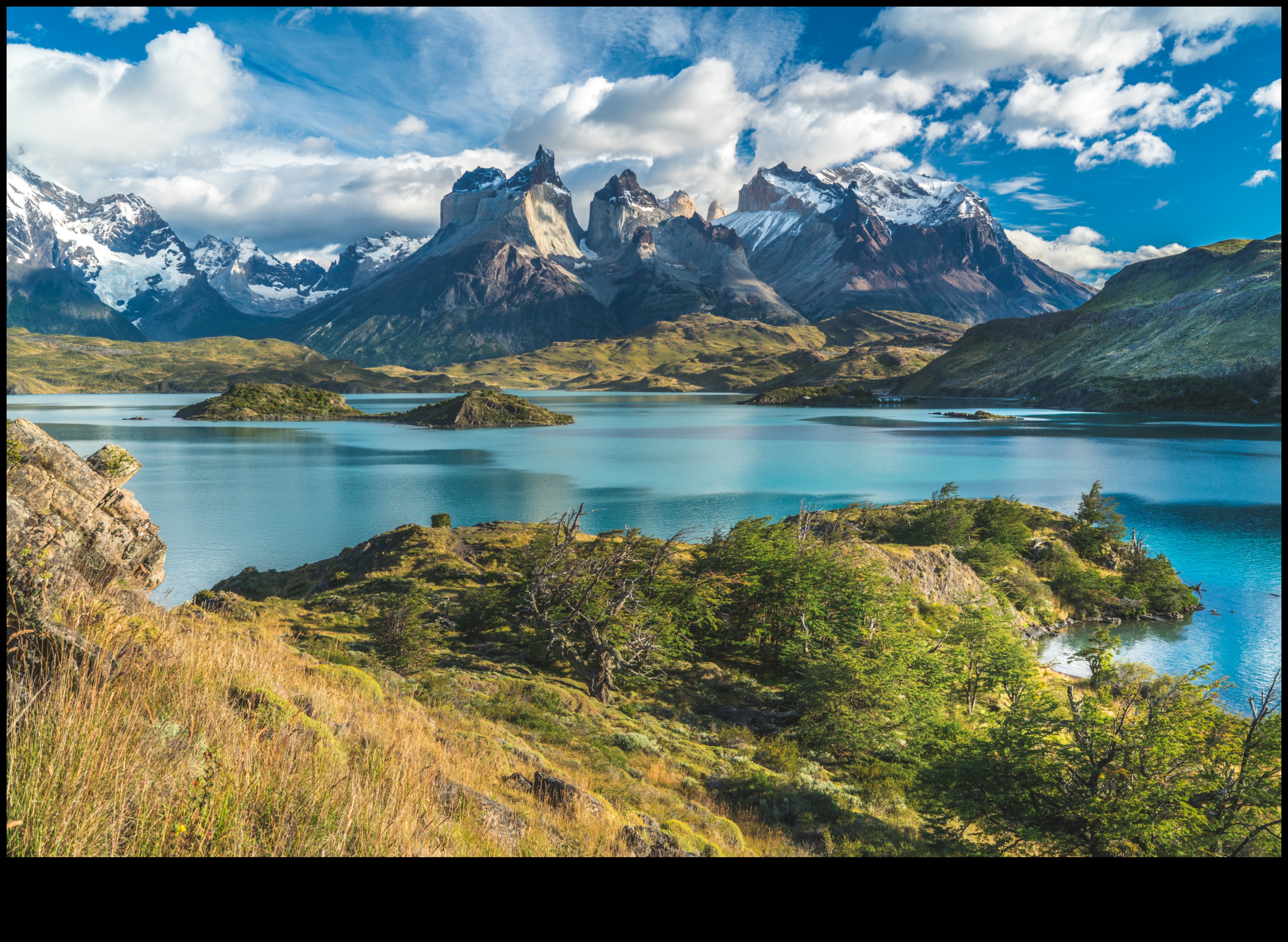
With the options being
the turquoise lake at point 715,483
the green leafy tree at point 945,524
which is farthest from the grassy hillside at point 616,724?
the turquoise lake at point 715,483

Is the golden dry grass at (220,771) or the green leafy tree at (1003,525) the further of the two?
the green leafy tree at (1003,525)

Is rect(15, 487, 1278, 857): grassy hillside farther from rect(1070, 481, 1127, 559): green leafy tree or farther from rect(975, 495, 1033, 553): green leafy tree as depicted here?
rect(1070, 481, 1127, 559): green leafy tree

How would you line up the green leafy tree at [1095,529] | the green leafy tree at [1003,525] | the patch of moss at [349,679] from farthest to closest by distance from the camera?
the green leafy tree at [1095,529] < the green leafy tree at [1003,525] < the patch of moss at [349,679]

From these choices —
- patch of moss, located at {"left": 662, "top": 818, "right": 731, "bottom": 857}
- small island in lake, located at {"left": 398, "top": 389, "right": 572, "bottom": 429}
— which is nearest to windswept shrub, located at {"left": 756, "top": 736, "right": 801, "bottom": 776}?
patch of moss, located at {"left": 662, "top": 818, "right": 731, "bottom": 857}

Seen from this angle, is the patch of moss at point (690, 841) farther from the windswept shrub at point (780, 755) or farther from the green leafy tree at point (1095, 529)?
the green leafy tree at point (1095, 529)

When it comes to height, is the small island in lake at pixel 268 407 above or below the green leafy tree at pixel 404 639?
above

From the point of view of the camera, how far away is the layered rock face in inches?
504

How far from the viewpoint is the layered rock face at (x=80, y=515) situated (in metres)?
12.8

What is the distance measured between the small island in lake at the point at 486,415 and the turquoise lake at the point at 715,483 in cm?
1648

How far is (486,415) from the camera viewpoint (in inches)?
6609

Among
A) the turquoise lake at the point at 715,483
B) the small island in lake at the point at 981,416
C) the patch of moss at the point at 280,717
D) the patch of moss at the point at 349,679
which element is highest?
the small island in lake at the point at 981,416

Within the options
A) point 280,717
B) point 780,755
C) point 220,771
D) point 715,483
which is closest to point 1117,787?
point 780,755

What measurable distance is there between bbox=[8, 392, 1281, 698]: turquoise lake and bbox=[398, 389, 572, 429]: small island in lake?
16.5 m
